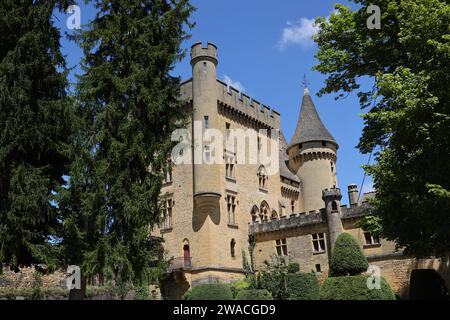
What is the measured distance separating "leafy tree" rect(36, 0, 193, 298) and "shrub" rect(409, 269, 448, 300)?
10987 millimetres

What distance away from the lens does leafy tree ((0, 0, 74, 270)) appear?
15062mm

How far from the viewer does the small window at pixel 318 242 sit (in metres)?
30.1

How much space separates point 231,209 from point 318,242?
6132 millimetres

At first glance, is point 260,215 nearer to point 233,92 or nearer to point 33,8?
point 233,92

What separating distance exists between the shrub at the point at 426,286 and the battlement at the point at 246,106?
17.7 metres

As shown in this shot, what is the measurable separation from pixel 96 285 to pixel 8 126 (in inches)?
553

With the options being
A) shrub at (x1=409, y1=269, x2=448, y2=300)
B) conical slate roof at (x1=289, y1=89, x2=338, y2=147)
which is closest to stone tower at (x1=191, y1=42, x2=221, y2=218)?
conical slate roof at (x1=289, y1=89, x2=338, y2=147)

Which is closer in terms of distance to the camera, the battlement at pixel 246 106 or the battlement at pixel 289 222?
the battlement at pixel 289 222

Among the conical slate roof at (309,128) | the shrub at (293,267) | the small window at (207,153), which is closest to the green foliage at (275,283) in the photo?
the shrub at (293,267)

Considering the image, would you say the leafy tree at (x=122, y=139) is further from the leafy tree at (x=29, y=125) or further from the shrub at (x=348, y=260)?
the shrub at (x=348, y=260)

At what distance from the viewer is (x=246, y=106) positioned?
36156 millimetres

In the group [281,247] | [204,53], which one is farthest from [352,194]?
[204,53]
